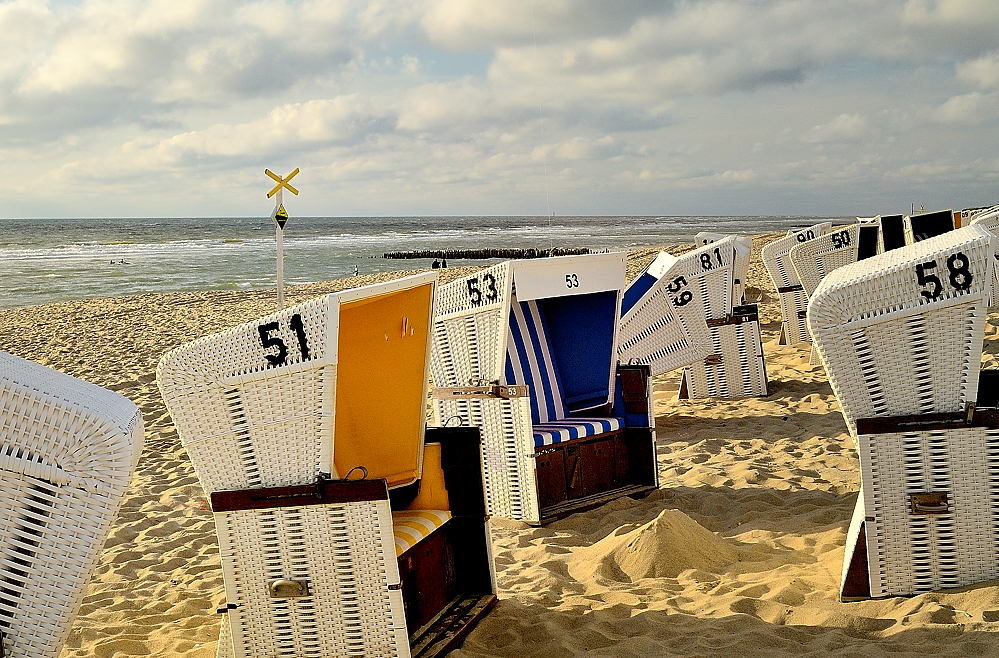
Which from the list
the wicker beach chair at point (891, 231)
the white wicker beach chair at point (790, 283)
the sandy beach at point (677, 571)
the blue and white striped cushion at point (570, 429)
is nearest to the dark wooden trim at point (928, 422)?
the sandy beach at point (677, 571)

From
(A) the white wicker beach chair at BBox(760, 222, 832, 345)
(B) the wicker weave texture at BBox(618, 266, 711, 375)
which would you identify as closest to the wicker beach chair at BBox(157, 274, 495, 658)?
(B) the wicker weave texture at BBox(618, 266, 711, 375)

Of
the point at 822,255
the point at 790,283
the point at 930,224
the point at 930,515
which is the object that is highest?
the point at 930,224

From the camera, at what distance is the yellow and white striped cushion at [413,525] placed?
356 centimetres

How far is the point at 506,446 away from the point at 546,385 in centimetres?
92

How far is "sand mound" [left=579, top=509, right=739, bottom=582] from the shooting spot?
Answer: 14.6 ft

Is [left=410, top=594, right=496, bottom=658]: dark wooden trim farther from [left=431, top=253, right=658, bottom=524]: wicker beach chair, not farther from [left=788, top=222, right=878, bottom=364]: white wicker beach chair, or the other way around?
[left=788, top=222, right=878, bottom=364]: white wicker beach chair

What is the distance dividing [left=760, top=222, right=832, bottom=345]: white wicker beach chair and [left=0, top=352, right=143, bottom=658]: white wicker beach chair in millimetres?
10298

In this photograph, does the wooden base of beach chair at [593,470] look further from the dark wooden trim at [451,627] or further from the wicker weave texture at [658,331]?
the wicker weave texture at [658,331]

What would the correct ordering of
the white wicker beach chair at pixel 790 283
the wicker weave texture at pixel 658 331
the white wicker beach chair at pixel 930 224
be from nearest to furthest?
the white wicker beach chair at pixel 930 224, the wicker weave texture at pixel 658 331, the white wicker beach chair at pixel 790 283

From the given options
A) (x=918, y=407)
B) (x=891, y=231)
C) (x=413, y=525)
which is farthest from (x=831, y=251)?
(x=413, y=525)

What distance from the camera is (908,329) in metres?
3.46

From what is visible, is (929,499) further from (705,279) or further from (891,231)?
(891,231)

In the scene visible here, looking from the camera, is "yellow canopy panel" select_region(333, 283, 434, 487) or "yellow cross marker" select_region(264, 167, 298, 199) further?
"yellow cross marker" select_region(264, 167, 298, 199)

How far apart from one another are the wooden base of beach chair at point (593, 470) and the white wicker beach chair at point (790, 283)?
19.6ft
